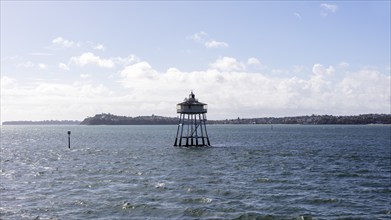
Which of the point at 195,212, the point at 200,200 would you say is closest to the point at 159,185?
the point at 200,200

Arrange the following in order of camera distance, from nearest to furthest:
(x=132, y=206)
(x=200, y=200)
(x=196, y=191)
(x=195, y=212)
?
(x=195, y=212)
(x=132, y=206)
(x=200, y=200)
(x=196, y=191)

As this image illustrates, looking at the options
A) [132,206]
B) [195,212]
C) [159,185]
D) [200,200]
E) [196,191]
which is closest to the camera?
[195,212]

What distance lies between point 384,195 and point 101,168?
2507 centimetres

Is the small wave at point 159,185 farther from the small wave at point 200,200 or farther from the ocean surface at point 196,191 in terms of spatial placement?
the small wave at point 200,200

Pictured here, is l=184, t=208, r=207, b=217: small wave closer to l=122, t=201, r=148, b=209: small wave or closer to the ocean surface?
the ocean surface

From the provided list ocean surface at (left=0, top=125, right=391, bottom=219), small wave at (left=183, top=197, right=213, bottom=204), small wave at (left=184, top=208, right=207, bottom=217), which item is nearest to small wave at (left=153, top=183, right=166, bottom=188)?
ocean surface at (left=0, top=125, right=391, bottom=219)

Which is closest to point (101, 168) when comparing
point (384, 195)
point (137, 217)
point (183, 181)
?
point (183, 181)

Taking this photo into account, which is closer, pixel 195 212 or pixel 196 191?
pixel 195 212

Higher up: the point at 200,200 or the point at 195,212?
the point at 200,200

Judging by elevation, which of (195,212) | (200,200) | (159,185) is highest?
(159,185)

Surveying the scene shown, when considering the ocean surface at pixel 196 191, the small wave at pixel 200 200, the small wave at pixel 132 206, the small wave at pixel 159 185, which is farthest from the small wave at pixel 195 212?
the small wave at pixel 159 185

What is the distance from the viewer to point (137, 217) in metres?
21.5

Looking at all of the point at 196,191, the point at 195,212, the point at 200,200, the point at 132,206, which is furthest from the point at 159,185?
the point at 195,212

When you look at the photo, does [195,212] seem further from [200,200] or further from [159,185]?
[159,185]
